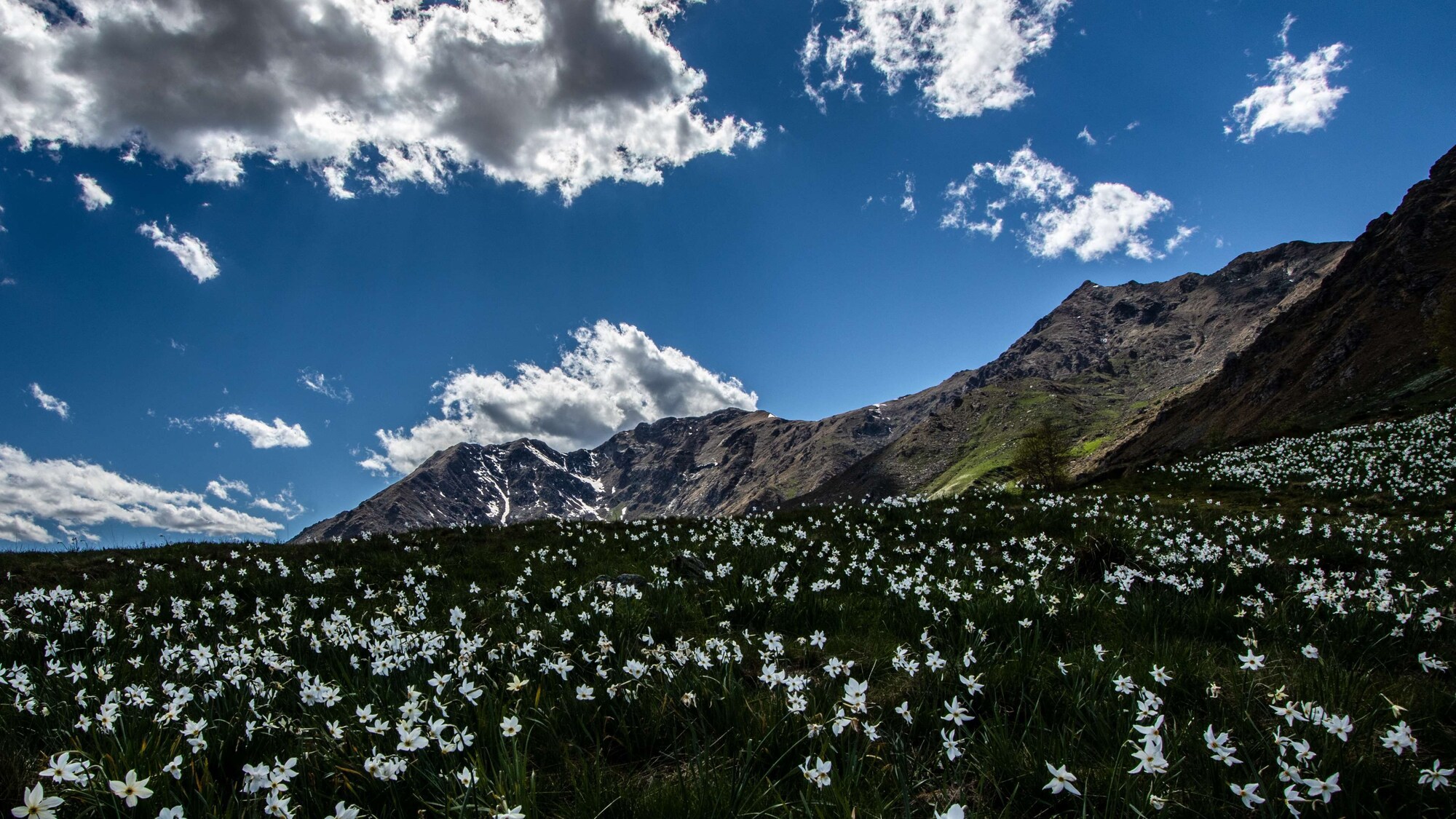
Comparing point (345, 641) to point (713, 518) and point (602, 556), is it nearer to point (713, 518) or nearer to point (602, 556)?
point (602, 556)

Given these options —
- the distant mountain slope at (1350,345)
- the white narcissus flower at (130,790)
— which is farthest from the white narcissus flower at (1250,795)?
the distant mountain slope at (1350,345)

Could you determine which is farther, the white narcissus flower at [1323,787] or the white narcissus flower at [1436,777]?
the white narcissus flower at [1436,777]

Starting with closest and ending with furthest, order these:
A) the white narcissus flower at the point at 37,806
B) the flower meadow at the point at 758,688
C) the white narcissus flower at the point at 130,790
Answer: the white narcissus flower at the point at 37,806 → the white narcissus flower at the point at 130,790 → the flower meadow at the point at 758,688

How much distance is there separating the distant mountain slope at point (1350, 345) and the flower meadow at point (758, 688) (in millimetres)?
71976

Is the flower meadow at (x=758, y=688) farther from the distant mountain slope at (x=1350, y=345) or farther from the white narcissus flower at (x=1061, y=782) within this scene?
the distant mountain slope at (x=1350, y=345)

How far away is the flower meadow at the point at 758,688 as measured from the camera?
3055 millimetres

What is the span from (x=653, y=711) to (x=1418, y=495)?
24.9 meters

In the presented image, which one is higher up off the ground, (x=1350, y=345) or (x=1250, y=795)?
(x=1350, y=345)

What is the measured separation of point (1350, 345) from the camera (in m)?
101

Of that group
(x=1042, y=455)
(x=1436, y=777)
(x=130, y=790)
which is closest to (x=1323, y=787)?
(x=1436, y=777)

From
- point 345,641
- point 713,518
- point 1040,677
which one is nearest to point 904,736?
point 1040,677

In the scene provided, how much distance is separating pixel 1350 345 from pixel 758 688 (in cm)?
14193

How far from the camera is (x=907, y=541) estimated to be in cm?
1321

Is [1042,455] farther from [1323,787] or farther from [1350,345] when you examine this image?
[1323,787]
